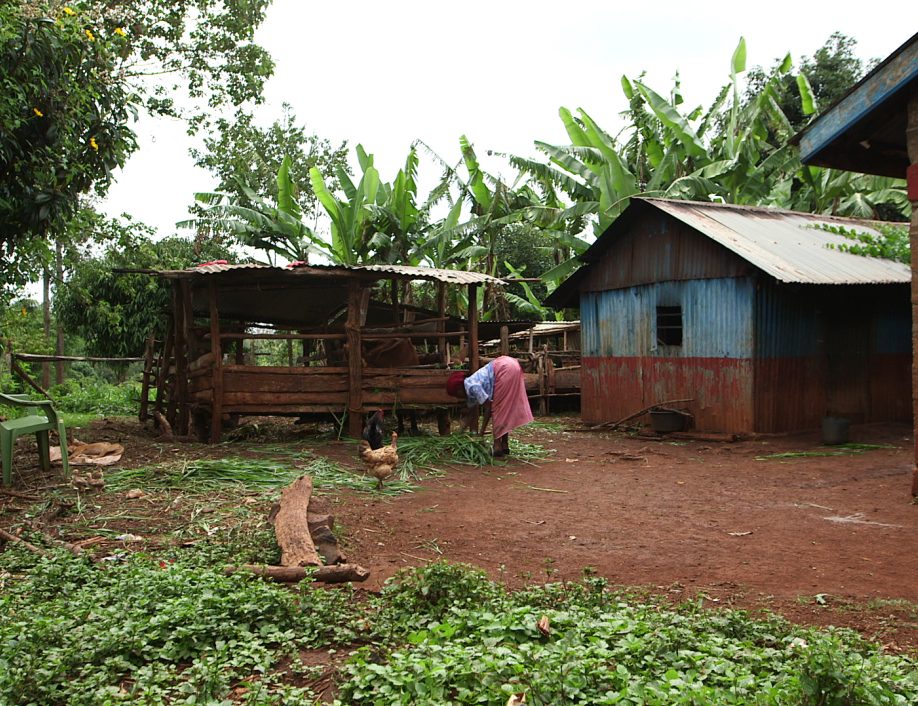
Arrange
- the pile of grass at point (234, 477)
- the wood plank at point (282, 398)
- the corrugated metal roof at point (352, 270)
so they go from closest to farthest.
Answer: the pile of grass at point (234, 477)
the corrugated metal roof at point (352, 270)
the wood plank at point (282, 398)

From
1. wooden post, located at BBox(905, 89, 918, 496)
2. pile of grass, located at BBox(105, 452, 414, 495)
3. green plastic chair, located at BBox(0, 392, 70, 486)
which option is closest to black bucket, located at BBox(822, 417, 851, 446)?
wooden post, located at BBox(905, 89, 918, 496)

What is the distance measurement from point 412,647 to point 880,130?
691 centimetres

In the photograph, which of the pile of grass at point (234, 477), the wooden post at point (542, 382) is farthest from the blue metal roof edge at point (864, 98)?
the wooden post at point (542, 382)

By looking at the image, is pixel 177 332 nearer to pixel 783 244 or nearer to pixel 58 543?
pixel 58 543

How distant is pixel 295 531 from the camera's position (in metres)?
5.63

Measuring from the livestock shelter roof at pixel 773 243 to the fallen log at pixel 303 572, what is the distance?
27.4 feet

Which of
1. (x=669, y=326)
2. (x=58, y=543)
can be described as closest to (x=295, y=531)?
(x=58, y=543)

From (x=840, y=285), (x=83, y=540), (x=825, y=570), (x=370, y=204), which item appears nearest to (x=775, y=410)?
(x=840, y=285)

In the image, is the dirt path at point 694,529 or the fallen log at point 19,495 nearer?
the dirt path at point 694,529

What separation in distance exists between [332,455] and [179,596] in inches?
240

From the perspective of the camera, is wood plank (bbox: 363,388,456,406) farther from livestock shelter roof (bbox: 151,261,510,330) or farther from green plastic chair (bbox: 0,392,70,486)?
green plastic chair (bbox: 0,392,70,486)

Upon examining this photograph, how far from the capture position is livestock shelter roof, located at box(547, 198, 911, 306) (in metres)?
12.2

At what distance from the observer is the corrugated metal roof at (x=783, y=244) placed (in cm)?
1209

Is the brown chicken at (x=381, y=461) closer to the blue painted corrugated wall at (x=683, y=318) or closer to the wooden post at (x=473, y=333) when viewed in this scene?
the wooden post at (x=473, y=333)
